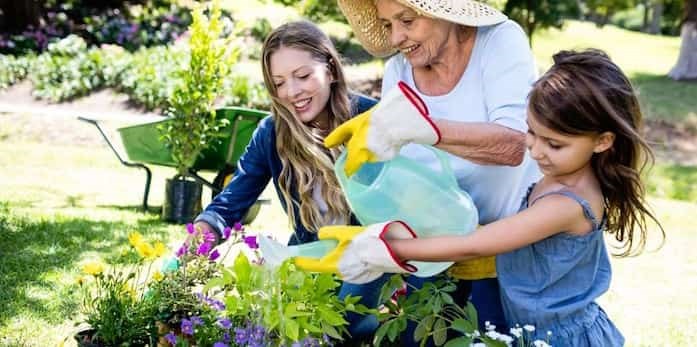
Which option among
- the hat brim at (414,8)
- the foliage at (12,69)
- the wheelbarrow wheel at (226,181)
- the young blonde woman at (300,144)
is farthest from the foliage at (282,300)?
the foliage at (12,69)

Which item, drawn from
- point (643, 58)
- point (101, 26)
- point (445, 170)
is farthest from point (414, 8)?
point (643, 58)

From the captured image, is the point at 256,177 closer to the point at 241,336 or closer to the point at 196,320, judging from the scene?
the point at 196,320

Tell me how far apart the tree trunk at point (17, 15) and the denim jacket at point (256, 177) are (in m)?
9.48

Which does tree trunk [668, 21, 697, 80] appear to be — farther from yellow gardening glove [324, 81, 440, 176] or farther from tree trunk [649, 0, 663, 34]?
tree trunk [649, 0, 663, 34]

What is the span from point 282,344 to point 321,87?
95 centimetres

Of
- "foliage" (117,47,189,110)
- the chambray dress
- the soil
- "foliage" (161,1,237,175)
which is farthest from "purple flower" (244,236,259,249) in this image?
"foliage" (117,47,189,110)

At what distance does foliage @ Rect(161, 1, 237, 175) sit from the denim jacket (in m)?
2.44

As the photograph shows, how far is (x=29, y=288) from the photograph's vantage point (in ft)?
11.7

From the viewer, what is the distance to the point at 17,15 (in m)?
11.5

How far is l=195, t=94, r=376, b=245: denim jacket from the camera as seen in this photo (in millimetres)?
2768

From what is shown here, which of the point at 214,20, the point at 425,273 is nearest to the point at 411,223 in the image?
the point at 425,273

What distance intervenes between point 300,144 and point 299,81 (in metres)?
0.19

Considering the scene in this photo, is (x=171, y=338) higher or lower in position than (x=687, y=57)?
higher

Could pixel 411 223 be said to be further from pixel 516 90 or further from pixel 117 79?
pixel 117 79
